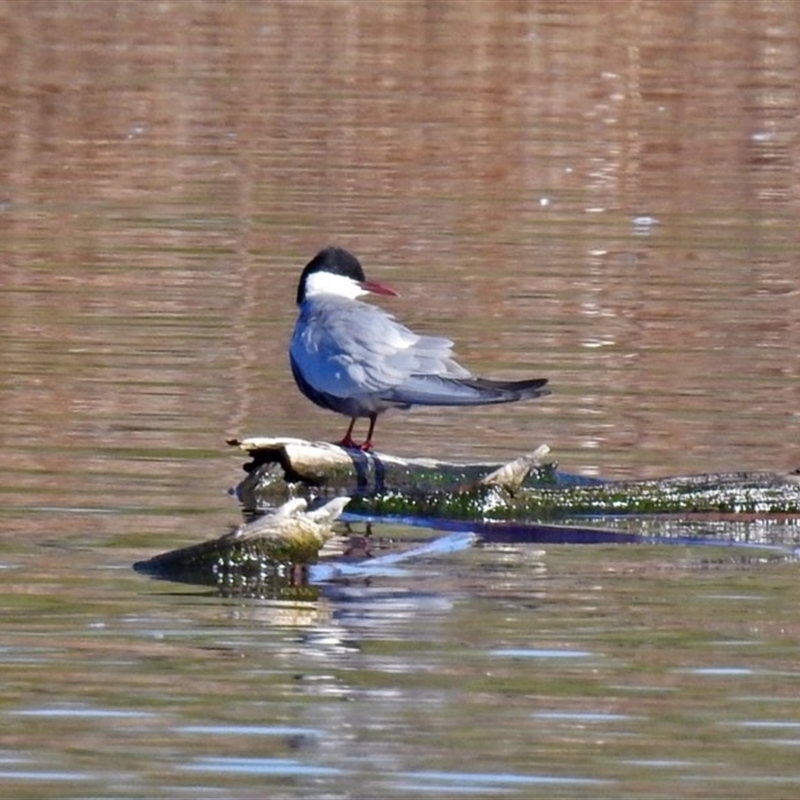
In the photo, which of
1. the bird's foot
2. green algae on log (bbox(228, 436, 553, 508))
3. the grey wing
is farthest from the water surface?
the grey wing

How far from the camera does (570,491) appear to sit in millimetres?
9305

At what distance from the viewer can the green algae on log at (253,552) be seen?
825cm

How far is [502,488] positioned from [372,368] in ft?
2.62

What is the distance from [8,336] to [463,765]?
7522 mm

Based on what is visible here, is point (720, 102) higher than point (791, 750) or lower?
higher

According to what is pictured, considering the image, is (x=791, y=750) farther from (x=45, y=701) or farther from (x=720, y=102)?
(x=720, y=102)

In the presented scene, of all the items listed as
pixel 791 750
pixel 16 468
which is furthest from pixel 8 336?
pixel 791 750

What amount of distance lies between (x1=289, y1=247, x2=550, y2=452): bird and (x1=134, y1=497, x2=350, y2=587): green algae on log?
49.2 inches

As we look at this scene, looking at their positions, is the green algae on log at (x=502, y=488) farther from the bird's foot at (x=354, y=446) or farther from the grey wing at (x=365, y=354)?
the grey wing at (x=365, y=354)

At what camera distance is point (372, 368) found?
31.9 ft

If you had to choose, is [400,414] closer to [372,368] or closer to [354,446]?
[354,446]

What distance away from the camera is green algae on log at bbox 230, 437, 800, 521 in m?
9.16

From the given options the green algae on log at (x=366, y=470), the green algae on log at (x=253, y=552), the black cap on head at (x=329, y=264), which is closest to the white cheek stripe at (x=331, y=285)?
the black cap on head at (x=329, y=264)

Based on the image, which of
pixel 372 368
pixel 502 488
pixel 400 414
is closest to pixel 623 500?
pixel 502 488
